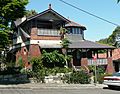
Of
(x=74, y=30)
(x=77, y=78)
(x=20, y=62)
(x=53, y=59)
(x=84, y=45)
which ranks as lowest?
(x=77, y=78)

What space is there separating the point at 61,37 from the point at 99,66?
7200 millimetres

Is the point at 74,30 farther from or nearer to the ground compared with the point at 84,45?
farther from the ground

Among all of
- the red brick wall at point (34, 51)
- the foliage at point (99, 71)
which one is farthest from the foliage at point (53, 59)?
the foliage at point (99, 71)

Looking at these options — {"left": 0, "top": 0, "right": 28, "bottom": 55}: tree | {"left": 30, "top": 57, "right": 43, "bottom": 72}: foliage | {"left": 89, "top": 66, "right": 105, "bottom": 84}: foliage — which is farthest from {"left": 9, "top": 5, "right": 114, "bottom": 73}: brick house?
{"left": 0, "top": 0, "right": 28, "bottom": 55}: tree

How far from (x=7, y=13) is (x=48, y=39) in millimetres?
12211

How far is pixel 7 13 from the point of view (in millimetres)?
27422

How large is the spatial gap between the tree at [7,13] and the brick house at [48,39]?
9.51 meters

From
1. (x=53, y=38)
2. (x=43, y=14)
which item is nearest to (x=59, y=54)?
(x=53, y=38)

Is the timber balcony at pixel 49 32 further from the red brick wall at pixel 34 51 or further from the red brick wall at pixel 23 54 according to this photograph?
the red brick wall at pixel 23 54

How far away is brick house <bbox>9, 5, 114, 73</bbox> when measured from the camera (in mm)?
38188

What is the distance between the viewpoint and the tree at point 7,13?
88.5ft

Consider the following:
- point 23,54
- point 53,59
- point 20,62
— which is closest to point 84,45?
point 53,59

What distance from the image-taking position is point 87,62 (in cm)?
4141

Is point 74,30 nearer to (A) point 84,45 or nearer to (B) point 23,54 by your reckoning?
(A) point 84,45
